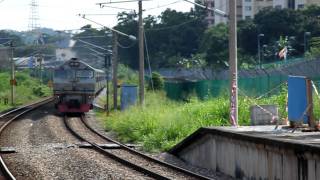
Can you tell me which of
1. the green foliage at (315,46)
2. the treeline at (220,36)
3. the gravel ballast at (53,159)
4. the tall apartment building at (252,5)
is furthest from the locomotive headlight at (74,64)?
the tall apartment building at (252,5)

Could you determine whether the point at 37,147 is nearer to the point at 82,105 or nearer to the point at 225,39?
the point at 82,105

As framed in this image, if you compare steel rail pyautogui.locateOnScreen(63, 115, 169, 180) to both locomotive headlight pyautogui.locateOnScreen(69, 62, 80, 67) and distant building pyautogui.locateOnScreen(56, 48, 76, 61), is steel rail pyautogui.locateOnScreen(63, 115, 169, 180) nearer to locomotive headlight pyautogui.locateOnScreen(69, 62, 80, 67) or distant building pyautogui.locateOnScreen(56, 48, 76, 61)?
locomotive headlight pyautogui.locateOnScreen(69, 62, 80, 67)

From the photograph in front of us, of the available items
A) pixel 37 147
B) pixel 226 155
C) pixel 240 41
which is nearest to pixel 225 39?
pixel 240 41

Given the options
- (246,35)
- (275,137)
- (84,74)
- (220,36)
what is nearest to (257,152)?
(275,137)

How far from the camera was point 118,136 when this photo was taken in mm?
26562

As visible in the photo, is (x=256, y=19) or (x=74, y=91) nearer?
(x=74, y=91)

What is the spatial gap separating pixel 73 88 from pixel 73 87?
67mm

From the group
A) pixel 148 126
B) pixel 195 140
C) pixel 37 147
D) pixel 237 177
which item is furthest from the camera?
pixel 148 126

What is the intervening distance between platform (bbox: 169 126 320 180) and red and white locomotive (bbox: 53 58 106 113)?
68.2 feet

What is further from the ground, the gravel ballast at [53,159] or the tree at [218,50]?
the tree at [218,50]

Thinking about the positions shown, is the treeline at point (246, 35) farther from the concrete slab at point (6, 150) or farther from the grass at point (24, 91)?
the concrete slab at point (6, 150)

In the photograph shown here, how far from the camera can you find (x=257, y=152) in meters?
13.1

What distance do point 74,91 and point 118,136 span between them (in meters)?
12.6

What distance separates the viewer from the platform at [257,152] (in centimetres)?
1123
